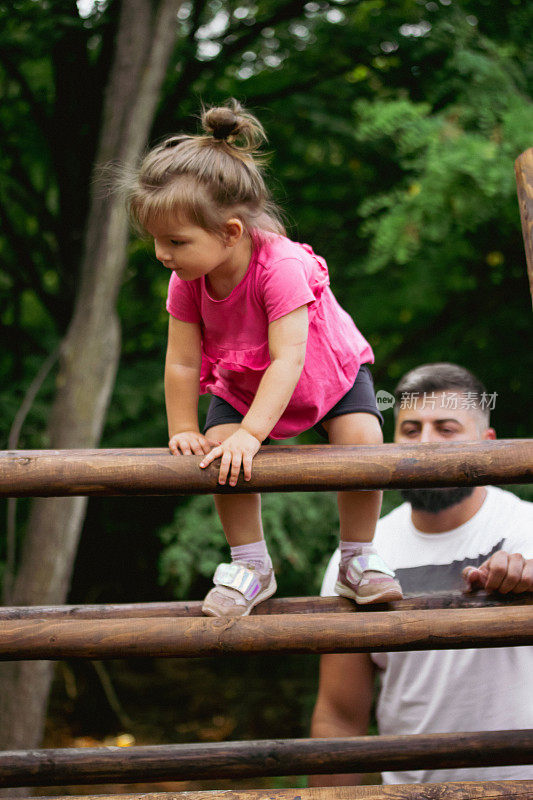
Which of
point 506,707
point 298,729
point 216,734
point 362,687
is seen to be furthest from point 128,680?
point 506,707

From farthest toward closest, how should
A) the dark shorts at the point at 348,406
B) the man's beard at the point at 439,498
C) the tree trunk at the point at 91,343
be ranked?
the tree trunk at the point at 91,343 < the man's beard at the point at 439,498 < the dark shorts at the point at 348,406

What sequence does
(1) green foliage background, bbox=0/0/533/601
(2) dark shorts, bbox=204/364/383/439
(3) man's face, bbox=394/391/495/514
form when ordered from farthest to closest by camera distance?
(1) green foliage background, bbox=0/0/533/601 < (3) man's face, bbox=394/391/495/514 < (2) dark shorts, bbox=204/364/383/439

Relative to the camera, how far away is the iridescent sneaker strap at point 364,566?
5.29 ft

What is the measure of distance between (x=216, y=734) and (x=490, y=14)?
478cm

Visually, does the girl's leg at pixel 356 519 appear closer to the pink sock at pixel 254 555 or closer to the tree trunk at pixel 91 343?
the pink sock at pixel 254 555

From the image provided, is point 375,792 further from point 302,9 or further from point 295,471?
point 302,9

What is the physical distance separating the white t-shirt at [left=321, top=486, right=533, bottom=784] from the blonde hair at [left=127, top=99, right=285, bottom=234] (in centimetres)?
106

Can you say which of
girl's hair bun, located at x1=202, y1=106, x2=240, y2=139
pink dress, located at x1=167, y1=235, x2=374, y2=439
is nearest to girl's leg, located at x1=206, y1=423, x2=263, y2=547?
pink dress, located at x1=167, y1=235, x2=374, y2=439

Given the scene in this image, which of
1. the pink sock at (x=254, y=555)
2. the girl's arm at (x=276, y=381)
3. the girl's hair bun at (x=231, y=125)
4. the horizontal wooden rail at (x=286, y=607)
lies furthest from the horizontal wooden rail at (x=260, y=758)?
the girl's hair bun at (x=231, y=125)

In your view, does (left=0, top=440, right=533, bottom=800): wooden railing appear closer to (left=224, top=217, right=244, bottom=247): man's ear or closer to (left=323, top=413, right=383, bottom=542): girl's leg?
(left=323, top=413, right=383, bottom=542): girl's leg

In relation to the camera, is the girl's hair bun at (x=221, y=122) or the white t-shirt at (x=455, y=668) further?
the white t-shirt at (x=455, y=668)

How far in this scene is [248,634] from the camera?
136cm

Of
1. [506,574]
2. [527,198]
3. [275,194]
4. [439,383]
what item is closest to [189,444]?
[506,574]

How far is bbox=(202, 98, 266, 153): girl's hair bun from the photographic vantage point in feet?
5.40
